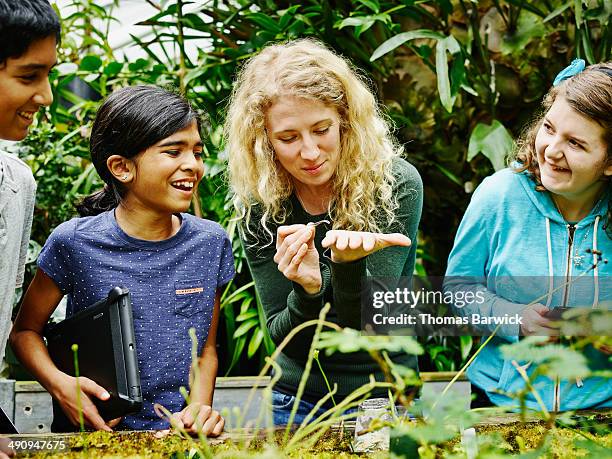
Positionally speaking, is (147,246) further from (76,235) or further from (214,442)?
(214,442)

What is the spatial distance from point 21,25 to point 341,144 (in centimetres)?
78

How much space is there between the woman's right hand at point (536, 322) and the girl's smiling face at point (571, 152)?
37 centimetres

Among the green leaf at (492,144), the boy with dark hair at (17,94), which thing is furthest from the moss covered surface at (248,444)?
the green leaf at (492,144)

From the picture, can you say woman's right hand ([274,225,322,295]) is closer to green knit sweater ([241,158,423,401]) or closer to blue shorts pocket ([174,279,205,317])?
green knit sweater ([241,158,423,401])

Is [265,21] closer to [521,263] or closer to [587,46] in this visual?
[587,46]

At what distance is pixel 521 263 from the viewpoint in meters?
1.66

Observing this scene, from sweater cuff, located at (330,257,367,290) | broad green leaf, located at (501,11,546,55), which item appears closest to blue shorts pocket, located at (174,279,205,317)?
sweater cuff, located at (330,257,367,290)

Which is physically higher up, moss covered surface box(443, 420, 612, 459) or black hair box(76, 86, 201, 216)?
black hair box(76, 86, 201, 216)

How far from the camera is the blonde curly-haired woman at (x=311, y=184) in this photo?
5.43 ft

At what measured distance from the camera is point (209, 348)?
5.68 ft

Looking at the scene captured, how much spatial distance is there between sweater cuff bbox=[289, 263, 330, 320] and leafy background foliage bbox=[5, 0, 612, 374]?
113cm

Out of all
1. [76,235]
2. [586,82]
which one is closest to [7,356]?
A: [76,235]

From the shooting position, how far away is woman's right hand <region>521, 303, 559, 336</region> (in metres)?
1.32

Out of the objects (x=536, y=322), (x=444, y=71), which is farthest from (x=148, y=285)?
(x=444, y=71)
